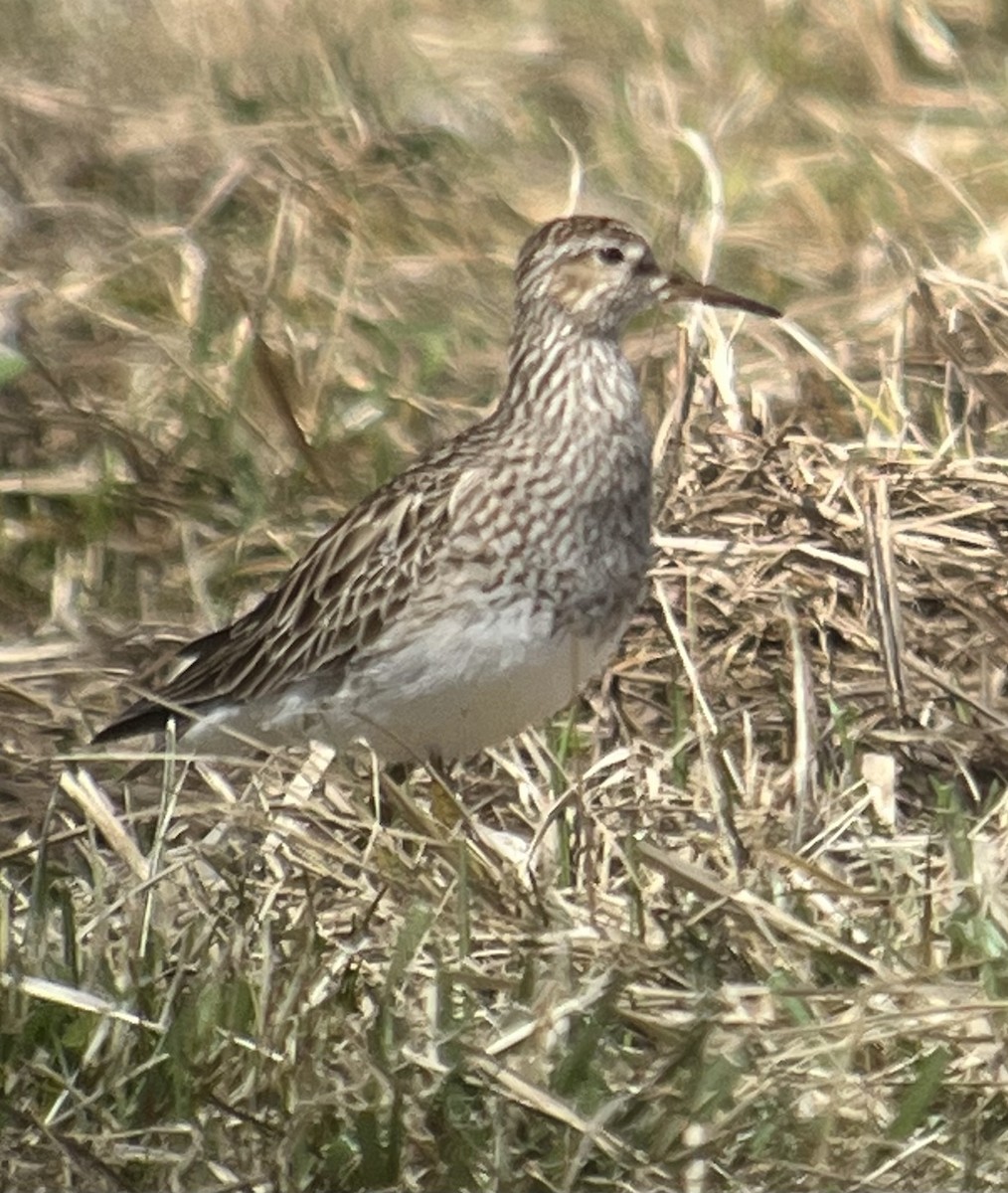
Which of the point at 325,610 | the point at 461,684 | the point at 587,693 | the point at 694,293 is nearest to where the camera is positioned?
the point at 461,684

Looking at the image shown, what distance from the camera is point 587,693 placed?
6.03m

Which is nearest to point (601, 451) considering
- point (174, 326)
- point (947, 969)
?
point (947, 969)

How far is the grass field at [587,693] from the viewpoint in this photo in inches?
163

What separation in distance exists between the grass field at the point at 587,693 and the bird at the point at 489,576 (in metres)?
0.14

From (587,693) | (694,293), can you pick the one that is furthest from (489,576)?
(694,293)

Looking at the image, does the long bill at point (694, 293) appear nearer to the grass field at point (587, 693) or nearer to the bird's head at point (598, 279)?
the bird's head at point (598, 279)

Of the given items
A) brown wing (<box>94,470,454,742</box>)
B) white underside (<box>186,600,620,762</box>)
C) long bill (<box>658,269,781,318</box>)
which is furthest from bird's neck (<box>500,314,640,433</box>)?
white underside (<box>186,600,620,762</box>)

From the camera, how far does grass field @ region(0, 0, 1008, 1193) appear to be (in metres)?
4.13

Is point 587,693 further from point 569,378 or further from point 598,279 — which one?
point 598,279

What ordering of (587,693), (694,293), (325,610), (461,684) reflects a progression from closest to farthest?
1. (461,684)
2. (325,610)
3. (694,293)
4. (587,693)

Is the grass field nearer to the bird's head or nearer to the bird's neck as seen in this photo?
the bird's neck

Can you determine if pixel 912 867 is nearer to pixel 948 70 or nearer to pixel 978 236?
pixel 978 236

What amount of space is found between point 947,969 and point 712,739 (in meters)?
1.16

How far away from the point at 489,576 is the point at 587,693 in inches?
26.3
